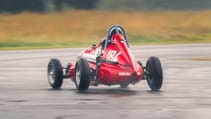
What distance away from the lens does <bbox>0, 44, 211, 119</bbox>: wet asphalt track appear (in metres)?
13.2

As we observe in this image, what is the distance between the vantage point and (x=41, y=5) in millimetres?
50969

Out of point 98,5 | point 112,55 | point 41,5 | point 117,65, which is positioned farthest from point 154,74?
point 41,5

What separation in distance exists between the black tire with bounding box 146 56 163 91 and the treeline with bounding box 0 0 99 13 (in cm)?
3275

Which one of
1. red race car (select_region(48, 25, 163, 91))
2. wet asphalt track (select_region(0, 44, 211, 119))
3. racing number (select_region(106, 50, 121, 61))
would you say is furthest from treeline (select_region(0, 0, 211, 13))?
racing number (select_region(106, 50, 121, 61))

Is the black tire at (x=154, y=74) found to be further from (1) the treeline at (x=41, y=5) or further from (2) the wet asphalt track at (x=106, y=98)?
(1) the treeline at (x=41, y=5)

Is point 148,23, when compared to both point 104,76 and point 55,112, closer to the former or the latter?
point 104,76

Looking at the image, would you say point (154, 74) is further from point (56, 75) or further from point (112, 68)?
point (56, 75)

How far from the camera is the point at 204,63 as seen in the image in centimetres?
2806

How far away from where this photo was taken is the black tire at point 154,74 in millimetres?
17359

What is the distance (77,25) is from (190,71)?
26.6m

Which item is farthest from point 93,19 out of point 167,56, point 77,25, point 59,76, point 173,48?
point 59,76

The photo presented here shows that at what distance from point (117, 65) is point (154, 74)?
0.83 m

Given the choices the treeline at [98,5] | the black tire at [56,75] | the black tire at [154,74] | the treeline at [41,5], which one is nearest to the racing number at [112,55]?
the black tire at [154,74]

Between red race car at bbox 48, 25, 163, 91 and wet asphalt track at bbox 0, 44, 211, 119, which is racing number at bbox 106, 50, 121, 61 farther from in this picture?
wet asphalt track at bbox 0, 44, 211, 119
